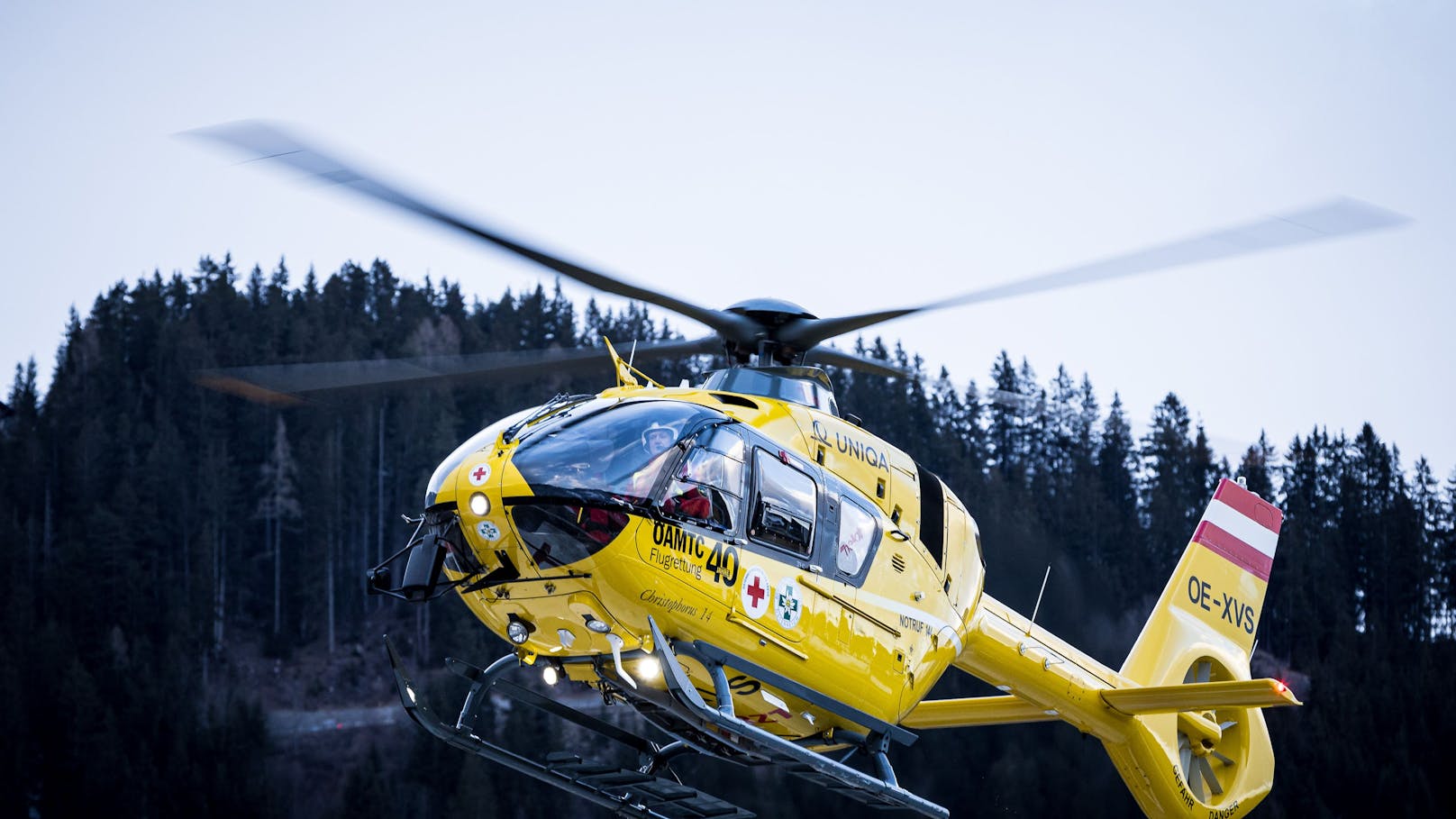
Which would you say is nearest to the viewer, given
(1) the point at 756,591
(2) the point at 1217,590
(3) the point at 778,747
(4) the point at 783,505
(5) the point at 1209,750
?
(3) the point at 778,747

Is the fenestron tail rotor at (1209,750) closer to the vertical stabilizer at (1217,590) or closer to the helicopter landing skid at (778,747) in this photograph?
the vertical stabilizer at (1217,590)

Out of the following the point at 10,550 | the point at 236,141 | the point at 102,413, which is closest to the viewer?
the point at 236,141

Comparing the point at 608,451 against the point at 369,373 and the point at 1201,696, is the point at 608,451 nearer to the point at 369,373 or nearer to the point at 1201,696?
the point at 369,373

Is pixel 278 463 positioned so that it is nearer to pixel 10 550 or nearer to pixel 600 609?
pixel 10 550

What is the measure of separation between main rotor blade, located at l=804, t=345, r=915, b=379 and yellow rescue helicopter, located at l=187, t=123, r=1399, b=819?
0.04m

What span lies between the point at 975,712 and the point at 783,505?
14.0 feet

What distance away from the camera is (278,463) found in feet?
239

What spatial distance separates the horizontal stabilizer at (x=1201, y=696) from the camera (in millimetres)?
11602

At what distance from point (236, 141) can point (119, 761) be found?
53927 millimetres

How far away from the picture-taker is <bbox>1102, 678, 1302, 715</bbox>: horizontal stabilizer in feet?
38.1

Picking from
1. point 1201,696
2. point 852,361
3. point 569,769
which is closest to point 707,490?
point 569,769

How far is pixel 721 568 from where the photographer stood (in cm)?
1042

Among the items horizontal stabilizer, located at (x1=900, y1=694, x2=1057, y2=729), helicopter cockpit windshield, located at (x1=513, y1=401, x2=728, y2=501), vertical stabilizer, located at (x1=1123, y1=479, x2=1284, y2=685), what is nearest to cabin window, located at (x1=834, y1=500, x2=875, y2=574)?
helicopter cockpit windshield, located at (x1=513, y1=401, x2=728, y2=501)

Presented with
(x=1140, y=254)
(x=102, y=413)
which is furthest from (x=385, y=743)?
(x=1140, y=254)
